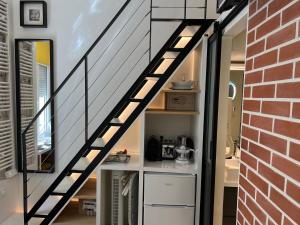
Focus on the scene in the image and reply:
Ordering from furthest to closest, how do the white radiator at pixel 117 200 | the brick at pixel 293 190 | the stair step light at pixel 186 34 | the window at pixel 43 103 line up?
the window at pixel 43 103
the white radiator at pixel 117 200
the stair step light at pixel 186 34
the brick at pixel 293 190

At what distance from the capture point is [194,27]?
2.57 meters

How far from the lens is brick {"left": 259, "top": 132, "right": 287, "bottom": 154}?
2.97 ft

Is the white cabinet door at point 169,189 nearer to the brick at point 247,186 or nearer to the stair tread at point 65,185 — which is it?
the stair tread at point 65,185

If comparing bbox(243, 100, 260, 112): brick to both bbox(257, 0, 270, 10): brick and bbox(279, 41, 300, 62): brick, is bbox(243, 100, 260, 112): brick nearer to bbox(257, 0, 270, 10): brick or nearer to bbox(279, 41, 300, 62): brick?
bbox(279, 41, 300, 62): brick

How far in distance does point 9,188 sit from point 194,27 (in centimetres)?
290

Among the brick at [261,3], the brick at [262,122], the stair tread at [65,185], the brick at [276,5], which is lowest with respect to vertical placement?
the stair tread at [65,185]

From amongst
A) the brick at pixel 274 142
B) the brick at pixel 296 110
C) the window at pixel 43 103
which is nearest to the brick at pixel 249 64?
the brick at pixel 274 142

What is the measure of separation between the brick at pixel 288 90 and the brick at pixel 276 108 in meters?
0.03

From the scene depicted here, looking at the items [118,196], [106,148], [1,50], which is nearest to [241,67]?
A: [106,148]

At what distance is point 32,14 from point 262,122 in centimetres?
301

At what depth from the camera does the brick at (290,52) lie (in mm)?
834

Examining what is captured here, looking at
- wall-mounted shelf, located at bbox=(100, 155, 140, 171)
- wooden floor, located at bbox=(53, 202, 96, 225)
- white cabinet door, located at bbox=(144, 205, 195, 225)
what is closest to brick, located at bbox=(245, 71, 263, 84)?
wall-mounted shelf, located at bbox=(100, 155, 140, 171)

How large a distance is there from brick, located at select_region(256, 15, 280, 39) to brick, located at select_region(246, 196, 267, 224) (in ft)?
2.58

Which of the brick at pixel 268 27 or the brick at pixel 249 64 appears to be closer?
the brick at pixel 268 27
